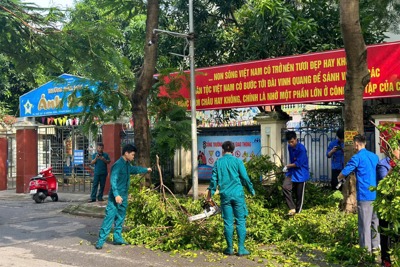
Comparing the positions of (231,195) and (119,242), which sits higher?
(231,195)

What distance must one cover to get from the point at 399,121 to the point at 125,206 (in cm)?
615

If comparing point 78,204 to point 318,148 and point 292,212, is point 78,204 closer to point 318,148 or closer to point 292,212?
point 318,148

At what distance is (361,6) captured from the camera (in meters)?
13.6

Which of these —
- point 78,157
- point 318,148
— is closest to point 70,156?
point 78,157

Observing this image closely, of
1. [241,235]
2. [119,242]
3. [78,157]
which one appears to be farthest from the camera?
[78,157]

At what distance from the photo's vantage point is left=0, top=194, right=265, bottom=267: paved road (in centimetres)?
744

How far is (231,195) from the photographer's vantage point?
24.6ft

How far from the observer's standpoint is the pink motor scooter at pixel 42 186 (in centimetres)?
1569

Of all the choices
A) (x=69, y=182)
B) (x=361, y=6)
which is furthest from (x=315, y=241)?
(x=69, y=182)

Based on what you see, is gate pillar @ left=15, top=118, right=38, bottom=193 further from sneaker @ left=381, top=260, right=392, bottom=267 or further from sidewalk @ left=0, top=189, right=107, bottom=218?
sneaker @ left=381, top=260, right=392, bottom=267

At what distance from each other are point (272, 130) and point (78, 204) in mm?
5605

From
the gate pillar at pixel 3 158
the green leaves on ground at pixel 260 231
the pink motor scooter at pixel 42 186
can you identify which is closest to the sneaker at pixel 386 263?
the green leaves on ground at pixel 260 231

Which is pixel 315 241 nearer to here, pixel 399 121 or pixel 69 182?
pixel 399 121

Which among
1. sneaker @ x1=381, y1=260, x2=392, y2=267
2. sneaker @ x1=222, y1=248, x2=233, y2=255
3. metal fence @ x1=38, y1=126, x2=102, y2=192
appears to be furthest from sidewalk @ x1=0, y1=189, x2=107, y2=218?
sneaker @ x1=381, y1=260, x2=392, y2=267
